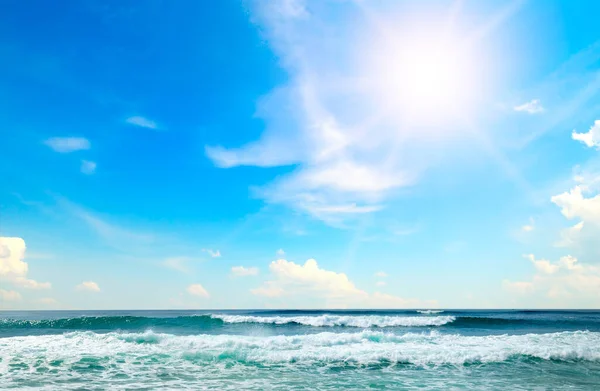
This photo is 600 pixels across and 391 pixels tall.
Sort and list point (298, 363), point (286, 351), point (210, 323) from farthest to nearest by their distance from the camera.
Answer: point (210, 323) < point (286, 351) < point (298, 363)

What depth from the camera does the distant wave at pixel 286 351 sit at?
1556cm

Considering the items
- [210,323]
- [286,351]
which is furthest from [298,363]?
[210,323]

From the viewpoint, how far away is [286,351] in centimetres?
1711

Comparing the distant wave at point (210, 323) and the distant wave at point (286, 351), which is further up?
the distant wave at point (286, 351)

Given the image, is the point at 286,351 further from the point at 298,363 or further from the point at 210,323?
the point at 210,323

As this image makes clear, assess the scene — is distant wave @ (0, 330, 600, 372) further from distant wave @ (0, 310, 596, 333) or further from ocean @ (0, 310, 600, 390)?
distant wave @ (0, 310, 596, 333)

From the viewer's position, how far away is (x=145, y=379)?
12.8 metres

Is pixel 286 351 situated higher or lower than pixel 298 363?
higher

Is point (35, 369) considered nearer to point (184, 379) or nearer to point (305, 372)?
point (184, 379)

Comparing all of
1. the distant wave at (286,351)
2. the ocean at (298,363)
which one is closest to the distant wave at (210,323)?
the ocean at (298,363)

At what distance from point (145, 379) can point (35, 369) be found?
16.7 ft

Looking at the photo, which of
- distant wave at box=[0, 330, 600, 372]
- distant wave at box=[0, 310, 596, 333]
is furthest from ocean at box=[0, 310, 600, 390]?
distant wave at box=[0, 310, 596, 333]

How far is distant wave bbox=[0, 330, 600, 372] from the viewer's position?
613 inches

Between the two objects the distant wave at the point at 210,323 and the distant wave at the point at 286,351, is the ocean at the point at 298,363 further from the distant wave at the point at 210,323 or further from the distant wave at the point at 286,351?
the distant wave at the point at 210,323
